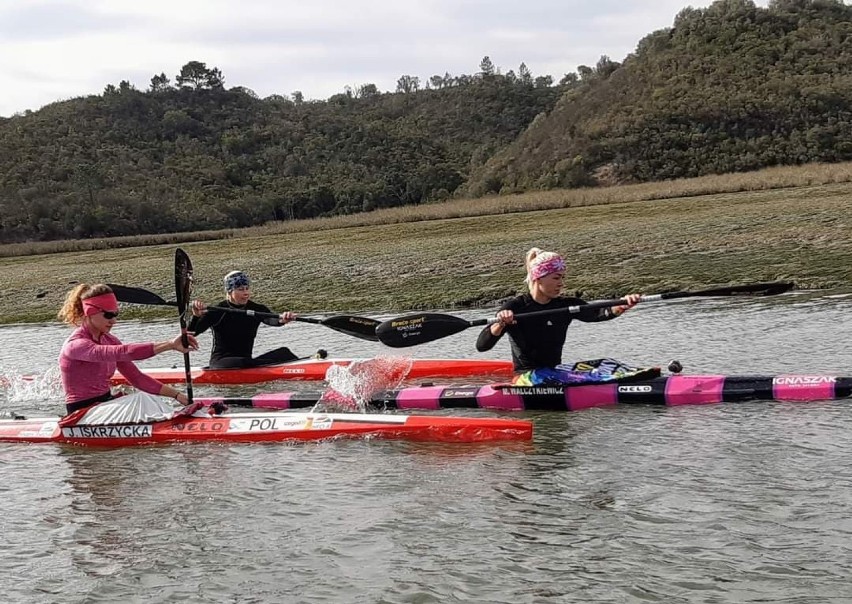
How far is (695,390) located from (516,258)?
16.3 meters

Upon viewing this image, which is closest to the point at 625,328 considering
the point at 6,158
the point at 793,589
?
the point at 793,589

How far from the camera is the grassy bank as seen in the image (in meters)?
21.8

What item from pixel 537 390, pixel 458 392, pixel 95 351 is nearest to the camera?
pixel 95 351

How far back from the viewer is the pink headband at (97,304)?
33.8 feet

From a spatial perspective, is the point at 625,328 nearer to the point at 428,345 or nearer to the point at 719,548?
the point at 428,345

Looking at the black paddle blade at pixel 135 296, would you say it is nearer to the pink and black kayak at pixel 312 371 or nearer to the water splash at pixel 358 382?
the pink and black kayak at pixel 312 371

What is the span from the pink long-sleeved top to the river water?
724 millimetres

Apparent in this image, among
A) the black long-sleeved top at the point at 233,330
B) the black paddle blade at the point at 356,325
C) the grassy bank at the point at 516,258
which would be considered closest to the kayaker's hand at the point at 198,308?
the black long-sleeved top at the point at 233,330

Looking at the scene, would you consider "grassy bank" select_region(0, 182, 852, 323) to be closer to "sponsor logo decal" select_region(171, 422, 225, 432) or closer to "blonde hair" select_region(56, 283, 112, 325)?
"sponsor logo decal" select_region(171, 422, 225, 432)

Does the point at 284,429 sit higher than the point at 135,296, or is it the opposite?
the point at 135,296

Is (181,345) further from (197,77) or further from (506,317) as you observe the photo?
(197,77)

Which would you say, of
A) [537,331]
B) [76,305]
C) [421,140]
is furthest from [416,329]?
[421,140]

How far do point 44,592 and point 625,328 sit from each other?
1258 centimetres

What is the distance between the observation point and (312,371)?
1488 centimetres
